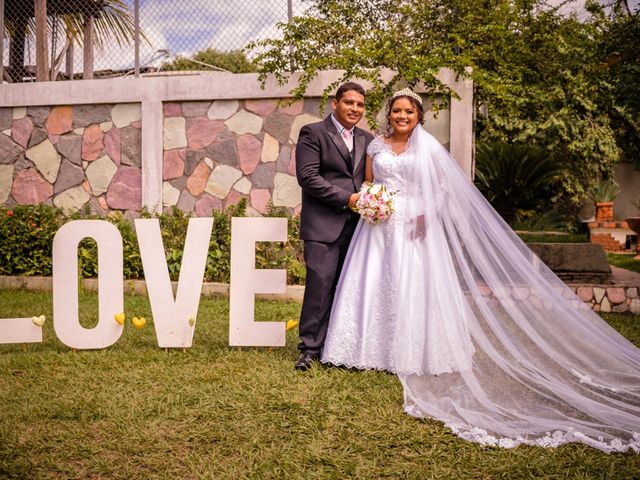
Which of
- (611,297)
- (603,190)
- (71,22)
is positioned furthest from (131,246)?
(603,190)

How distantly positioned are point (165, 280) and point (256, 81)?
12.4ft

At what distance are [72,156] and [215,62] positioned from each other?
2260 millimetres

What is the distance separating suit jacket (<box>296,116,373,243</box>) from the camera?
465 cm

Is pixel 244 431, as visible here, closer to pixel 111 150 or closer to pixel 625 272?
pixel 111 150

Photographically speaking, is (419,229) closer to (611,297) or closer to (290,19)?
(611,297)

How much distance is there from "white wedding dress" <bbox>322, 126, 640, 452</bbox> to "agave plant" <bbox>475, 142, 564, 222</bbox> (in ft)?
28.2

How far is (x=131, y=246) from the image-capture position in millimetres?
7809

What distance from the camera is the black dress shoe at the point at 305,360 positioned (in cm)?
450

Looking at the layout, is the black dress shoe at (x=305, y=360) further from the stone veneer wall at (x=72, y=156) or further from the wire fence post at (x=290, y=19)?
the stone veneer wall at (x=72, y=156)

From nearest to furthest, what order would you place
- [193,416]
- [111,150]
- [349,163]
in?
[193,416]
[349,163]
[111,150]

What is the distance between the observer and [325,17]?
359 inches

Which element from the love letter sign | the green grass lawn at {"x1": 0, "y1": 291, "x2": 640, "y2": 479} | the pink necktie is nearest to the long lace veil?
the green grass lawn at {"x1": 0, "y1": 291, "x2": 640, "y2": 479}

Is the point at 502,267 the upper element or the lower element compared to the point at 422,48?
lower

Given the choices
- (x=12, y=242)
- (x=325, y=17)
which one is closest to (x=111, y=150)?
(x=12, y=242)
